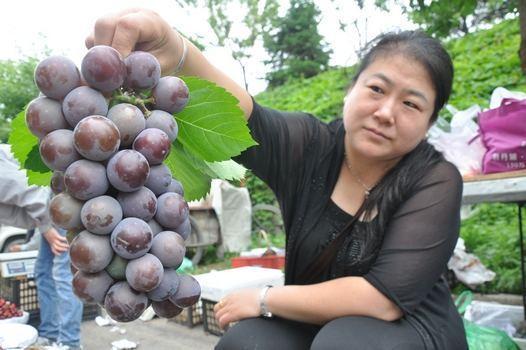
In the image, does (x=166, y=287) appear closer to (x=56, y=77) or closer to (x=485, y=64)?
(x=56, y=77)

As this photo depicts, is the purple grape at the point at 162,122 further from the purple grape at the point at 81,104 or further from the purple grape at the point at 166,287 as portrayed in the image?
the purple grape at the point at 166,287

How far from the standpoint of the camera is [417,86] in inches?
49.1

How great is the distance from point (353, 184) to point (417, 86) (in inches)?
12.7

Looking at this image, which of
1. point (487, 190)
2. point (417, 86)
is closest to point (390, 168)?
point (417, 86)

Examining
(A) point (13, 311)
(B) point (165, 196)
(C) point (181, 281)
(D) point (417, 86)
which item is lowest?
(A) point (13, 311)

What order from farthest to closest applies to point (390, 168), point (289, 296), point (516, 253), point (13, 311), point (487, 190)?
point (516, 253) → point (13, 311) → point (487, 190) → point (390, 168) → point (289, 296)

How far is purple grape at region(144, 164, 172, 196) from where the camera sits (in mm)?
540

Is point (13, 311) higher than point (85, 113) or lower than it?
lower

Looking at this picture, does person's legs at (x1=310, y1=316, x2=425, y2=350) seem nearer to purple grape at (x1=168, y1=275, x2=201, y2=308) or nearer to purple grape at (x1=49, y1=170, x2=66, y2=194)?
purple grape at (x1=168, y1=275, x2=201, y2=308)

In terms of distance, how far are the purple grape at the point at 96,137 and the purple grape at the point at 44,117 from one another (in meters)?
0.05

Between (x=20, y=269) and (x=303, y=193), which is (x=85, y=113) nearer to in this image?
(x=303, y=193)

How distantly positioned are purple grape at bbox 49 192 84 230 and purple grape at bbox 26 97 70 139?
3.0 inches

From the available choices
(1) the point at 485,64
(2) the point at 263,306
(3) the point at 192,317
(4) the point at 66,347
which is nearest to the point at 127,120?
(2) the point at 263,306

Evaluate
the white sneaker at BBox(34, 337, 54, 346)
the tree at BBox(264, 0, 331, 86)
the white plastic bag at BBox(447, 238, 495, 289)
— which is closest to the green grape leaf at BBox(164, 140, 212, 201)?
the white sneaker at BBox(34, 337, 54, 346)
